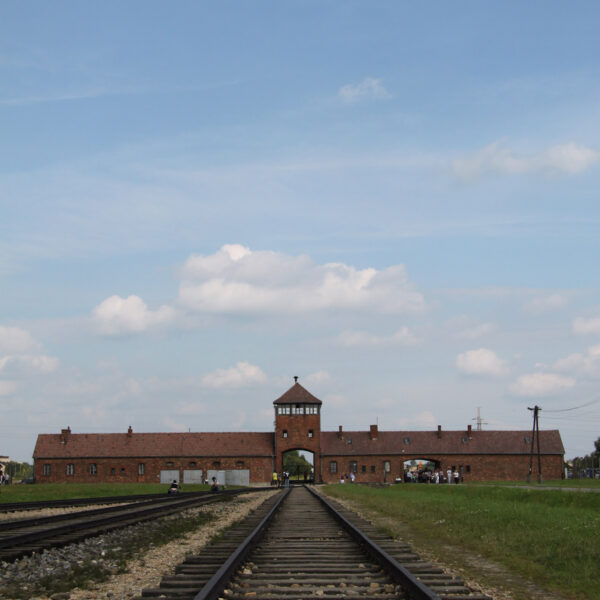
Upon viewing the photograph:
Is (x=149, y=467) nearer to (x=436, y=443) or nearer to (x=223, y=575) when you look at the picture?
(x=436, y=443)

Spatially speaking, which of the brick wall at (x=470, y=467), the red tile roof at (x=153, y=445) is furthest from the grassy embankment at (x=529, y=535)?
the red tile roof at (x=153, y=445)

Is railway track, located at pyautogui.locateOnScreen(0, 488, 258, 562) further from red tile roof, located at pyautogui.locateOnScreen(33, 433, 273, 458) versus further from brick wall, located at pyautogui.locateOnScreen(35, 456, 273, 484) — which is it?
red tile roof, located at pyautogui.locateOnScreen(33, 433, 273, 458)

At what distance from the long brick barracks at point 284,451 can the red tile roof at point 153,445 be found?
0.32 feet

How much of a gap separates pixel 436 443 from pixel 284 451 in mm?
15398

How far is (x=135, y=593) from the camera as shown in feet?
24.6

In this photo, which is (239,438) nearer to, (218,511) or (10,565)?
(218,511)

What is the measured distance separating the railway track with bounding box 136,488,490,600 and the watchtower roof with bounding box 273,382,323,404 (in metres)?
62.5

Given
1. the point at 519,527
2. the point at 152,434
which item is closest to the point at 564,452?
the point at 152,434

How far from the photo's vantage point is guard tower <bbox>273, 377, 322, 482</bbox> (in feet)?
239

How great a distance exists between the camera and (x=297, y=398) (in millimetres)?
74438

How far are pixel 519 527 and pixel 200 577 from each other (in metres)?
8.05

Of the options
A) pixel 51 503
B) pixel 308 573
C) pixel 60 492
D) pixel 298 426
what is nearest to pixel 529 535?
pixel 308 573

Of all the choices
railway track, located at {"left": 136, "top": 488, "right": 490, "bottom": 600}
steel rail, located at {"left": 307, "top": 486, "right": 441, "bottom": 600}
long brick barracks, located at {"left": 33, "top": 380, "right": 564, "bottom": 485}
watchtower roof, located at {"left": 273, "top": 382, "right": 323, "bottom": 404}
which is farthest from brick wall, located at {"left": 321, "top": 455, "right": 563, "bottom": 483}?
steel rail, located at {"left": 307, "top": 486, "right": 441, "bottom": 600}

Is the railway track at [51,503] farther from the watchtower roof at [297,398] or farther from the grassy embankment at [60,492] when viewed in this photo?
the watchtower roof at [297,398]
